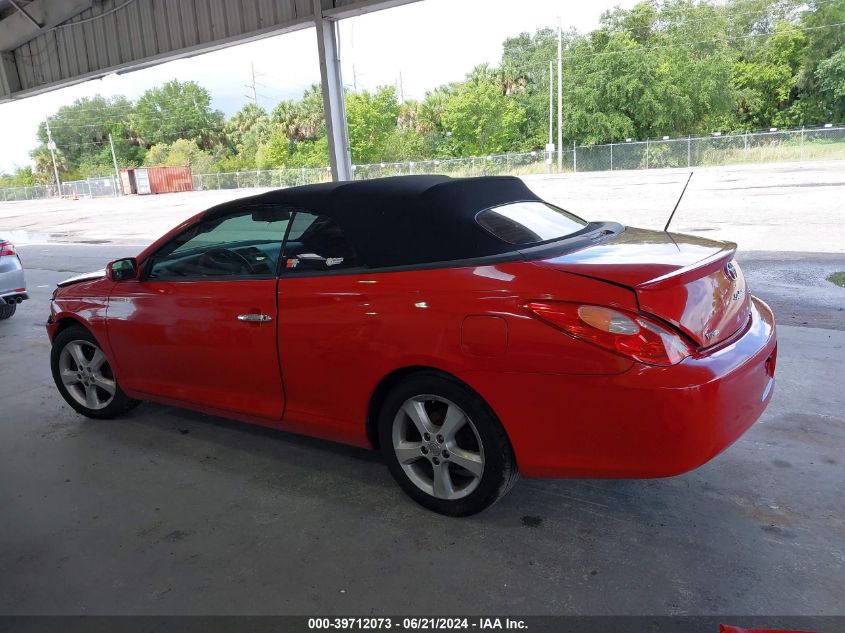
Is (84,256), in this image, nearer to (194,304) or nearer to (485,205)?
(194,304)

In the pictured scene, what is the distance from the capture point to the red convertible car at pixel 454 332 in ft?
8.02

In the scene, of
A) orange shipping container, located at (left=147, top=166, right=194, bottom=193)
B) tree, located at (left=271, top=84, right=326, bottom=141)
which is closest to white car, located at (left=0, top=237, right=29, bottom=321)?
orange shipping container, located at (left=147, top=166, right=194, bottom=193)

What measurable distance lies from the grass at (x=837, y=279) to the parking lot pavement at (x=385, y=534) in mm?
3888

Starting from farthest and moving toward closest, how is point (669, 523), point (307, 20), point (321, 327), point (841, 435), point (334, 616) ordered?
point (307, 20)
point (841, 435)
point (321, 327)
point (669, 523)
point (334, 616)

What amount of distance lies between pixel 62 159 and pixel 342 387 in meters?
98.3

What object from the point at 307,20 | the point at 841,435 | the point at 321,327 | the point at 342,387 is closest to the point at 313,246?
the point at 321,327

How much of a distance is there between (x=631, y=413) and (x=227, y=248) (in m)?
2.58

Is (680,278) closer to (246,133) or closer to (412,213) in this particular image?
(412,213)

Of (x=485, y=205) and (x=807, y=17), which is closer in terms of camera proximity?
(x=485, y=205)

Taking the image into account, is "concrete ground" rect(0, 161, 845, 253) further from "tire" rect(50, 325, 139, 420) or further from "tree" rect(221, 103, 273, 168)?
"tree" rect(221, 103, 273, 168)

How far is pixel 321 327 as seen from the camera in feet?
10.3

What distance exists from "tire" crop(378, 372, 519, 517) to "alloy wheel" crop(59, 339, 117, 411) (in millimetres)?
2391

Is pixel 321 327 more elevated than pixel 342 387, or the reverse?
pixel 321 327

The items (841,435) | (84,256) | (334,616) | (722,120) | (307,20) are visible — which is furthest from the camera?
(722,120)
